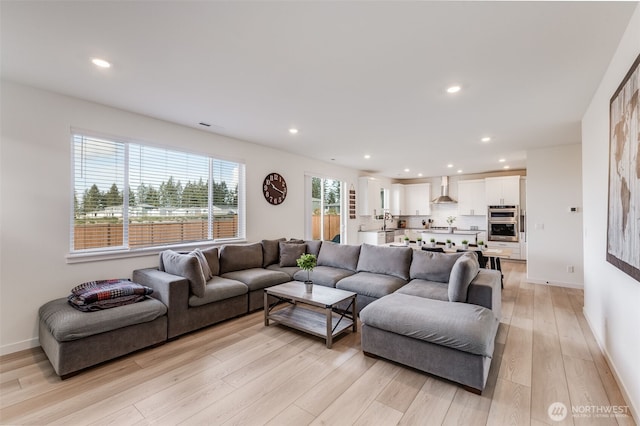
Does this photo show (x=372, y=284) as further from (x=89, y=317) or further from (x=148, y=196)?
(x=148, y=196)

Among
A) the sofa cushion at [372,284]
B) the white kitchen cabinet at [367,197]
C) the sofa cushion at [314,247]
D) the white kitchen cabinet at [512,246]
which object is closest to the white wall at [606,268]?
the sofa cushion at [372,284]

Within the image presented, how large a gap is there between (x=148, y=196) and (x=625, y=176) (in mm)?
4817

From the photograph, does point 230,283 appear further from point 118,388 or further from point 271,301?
point 118,388

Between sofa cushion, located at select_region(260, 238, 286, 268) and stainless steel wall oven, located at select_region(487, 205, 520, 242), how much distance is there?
634cm

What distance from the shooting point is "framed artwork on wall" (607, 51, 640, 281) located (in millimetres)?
1736

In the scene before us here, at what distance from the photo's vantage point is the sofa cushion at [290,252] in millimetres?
4680

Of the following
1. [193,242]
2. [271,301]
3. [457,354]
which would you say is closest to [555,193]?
[457,354]

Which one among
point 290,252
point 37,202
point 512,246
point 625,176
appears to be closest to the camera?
point 625,176

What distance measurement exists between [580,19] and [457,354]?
8.16ft

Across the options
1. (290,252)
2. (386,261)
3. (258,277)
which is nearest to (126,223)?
(258,277)

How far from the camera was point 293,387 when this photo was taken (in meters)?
2.19

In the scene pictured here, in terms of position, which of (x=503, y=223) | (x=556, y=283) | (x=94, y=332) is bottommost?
(x=556, y=283)

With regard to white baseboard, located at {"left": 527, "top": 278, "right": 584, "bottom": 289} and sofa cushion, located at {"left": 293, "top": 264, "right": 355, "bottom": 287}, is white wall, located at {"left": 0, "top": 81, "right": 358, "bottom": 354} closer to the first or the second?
sofa cushion, located at {"left": 293, "top": 264, "right": 355, "bottom": 287}

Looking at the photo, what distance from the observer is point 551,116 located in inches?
142
